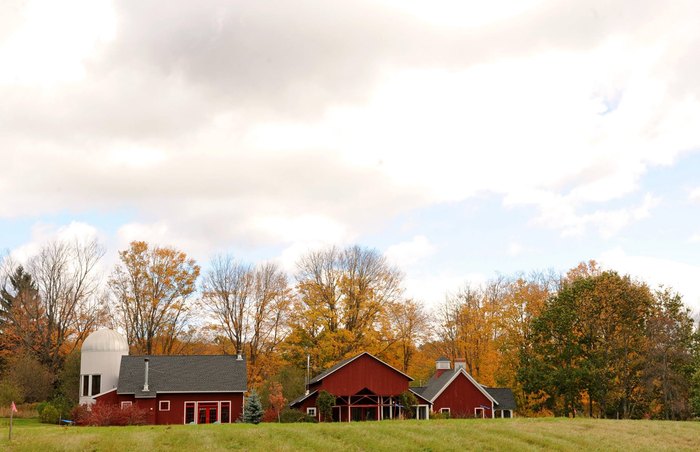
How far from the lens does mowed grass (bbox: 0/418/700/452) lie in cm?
2316

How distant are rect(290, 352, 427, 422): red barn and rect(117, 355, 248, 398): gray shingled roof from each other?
5123mm

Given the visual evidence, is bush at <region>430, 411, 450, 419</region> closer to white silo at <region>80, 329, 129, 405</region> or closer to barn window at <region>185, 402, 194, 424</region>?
barn window at <region>185, 402, 194, 424</region>

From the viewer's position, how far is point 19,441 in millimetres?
23297

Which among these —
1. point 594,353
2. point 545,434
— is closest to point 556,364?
point 594,353

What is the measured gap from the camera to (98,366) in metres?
50.3

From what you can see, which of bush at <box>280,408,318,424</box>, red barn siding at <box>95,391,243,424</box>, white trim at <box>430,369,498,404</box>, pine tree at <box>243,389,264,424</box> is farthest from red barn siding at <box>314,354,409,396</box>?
pine tree at <box>243,389,264,424</box>

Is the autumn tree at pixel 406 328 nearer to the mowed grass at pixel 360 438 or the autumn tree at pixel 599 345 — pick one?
the autumn tree at pixel 599 345

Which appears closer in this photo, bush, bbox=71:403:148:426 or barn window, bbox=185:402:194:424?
bush, bbox=71:403:148:426

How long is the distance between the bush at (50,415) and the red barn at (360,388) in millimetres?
16401

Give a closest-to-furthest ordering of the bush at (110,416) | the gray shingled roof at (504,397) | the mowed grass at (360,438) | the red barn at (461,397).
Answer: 1. the mowed grass at (360,438)
2. the bush at (110,416)
3. the red barn at (461,397)
4. the gray shingled roof at (504,397)

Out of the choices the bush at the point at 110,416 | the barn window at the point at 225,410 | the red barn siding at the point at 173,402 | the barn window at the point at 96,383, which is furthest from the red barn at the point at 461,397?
the barn window at the point at 96,383

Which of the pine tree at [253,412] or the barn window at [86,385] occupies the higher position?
the barn window at [86,385]

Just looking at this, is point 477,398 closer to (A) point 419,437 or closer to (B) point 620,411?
(B) point 620,411

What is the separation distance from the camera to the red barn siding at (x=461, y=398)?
51688 mm
